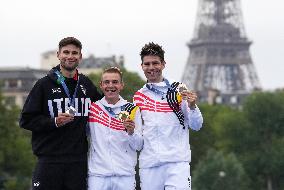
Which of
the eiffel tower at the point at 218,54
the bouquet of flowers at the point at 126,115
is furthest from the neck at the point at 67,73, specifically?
the eiffel tower at the point at 218,54

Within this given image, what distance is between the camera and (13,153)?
7350 cm

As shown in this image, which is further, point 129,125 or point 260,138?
point 260,138

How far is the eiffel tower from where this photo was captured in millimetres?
164500

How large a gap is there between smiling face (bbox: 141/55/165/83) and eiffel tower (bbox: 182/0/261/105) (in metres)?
146

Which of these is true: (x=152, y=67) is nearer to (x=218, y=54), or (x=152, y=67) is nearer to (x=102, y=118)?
(x=102, y=118)

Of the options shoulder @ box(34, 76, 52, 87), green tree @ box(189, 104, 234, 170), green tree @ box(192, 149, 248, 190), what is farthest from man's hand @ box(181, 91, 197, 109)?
green tree @ box(189, 104, 234, 170)

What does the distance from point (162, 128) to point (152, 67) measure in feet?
2.72

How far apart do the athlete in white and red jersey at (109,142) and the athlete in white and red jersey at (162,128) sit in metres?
0.17

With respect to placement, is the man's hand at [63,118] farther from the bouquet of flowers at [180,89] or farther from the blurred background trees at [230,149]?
the blurred background trees at [230,149]

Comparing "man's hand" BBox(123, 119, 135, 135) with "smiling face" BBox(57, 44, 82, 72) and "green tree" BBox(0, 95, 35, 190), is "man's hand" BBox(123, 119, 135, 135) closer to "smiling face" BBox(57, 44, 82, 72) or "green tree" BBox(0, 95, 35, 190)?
"smiling face" BBox(57, 44, 82, 72)

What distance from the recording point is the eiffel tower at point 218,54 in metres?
164

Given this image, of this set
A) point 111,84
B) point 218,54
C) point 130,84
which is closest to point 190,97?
point 111,84

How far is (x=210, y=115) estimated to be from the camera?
367ft

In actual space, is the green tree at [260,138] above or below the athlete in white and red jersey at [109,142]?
above
